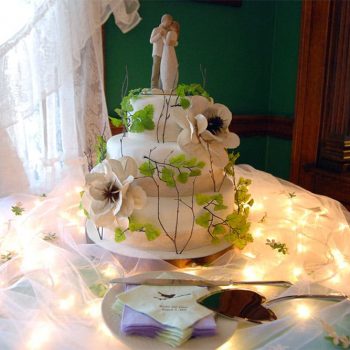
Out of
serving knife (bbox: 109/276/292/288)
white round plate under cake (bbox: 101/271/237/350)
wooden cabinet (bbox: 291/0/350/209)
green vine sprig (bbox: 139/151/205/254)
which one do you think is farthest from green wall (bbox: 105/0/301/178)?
white round plate under cake (bbox: 101/271/237/350)

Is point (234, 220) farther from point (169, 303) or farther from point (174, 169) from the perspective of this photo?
point (169, 303)

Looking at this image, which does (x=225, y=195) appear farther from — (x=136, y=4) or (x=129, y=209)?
(x=136, y=4)

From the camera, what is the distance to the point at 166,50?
36.5 inches

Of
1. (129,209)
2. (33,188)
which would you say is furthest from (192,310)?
(33,188)

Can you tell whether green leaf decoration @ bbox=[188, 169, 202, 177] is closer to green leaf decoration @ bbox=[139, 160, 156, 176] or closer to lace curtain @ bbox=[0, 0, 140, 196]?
green leaf decoration @ bbox=[139, 160, 156, 176]

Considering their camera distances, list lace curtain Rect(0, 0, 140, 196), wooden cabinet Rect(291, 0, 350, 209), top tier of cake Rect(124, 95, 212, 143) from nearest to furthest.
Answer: top tier of cake Rect(124, 95, 212, 143) < lace curtain Rect(0, 0, 140, 196) < wooden cabinet Rect(291, 0, 350, 209)

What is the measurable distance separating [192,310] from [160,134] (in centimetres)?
44

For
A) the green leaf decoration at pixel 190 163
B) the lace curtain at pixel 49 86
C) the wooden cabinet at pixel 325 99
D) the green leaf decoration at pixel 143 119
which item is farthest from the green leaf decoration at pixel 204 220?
the wooden cabinet at pixel 325 99

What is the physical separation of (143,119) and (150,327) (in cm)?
47

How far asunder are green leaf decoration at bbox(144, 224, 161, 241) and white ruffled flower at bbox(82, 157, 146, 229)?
46mm

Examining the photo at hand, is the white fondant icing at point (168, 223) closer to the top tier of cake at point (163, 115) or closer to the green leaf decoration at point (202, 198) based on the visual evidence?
the green leaf decoration at point (202, 198)

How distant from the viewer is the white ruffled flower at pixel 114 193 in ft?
2.56

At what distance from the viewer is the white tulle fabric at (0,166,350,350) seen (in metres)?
0.60

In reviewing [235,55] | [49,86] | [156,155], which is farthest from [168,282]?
[235,55]
